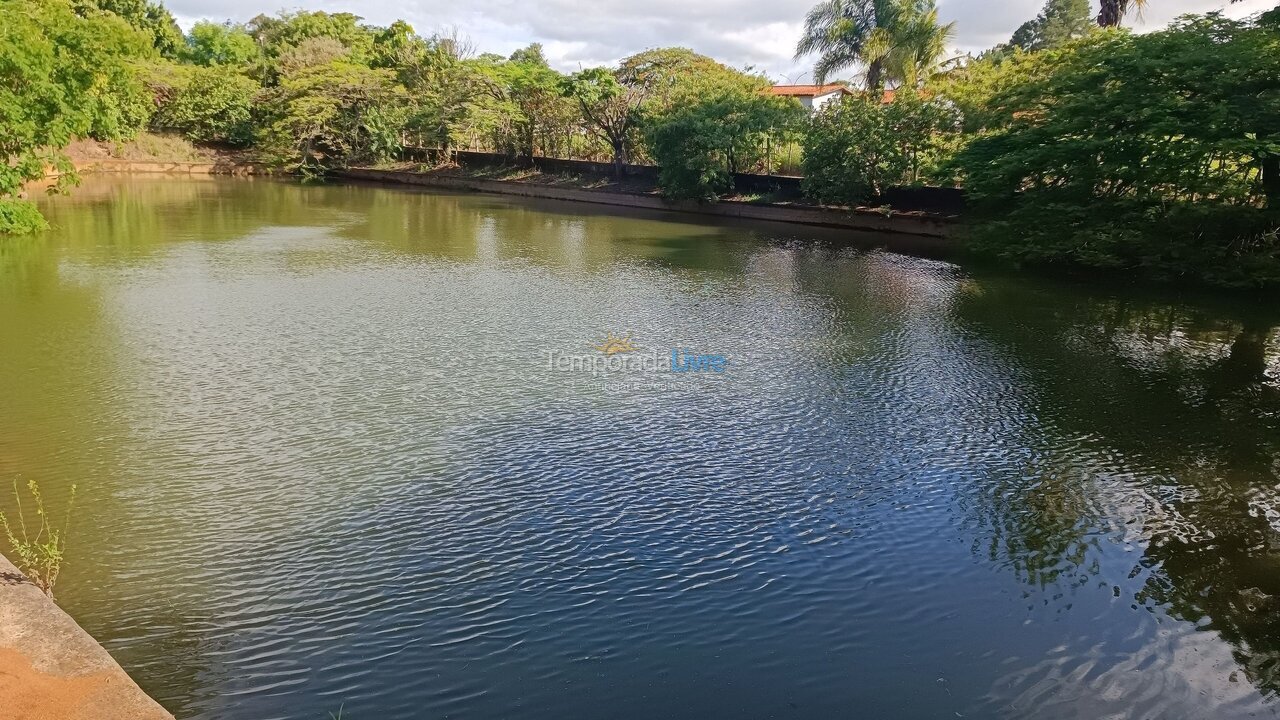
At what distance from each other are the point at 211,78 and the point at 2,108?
26.1 m

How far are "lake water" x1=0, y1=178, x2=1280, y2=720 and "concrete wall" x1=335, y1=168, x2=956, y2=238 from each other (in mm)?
9212

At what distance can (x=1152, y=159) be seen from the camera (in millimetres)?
14797

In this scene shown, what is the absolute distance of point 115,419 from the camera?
305 inches

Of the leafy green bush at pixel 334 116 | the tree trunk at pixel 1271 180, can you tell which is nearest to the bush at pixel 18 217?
the leafy green bush at pixel 334 116

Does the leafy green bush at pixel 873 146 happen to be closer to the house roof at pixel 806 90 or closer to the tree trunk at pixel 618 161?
the tree trunk at pixel 618 161

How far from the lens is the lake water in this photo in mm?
4570

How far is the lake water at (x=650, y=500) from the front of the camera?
15.0 ft

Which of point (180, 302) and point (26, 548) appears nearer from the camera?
point (26, 548)

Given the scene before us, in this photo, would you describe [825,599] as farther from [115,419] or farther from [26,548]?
[115,419]

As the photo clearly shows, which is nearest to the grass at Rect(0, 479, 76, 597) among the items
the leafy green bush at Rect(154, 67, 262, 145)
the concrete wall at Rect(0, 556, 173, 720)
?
the concrete wall at Rect(0, 556, 173, 720)

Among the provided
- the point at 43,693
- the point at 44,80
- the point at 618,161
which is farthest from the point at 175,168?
the point at 43,693

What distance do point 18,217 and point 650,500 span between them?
49.2 feet

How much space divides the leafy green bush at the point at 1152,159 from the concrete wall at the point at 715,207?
4395 millimetres

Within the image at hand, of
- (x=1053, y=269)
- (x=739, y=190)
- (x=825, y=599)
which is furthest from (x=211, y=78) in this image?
(x=825, y=599)
